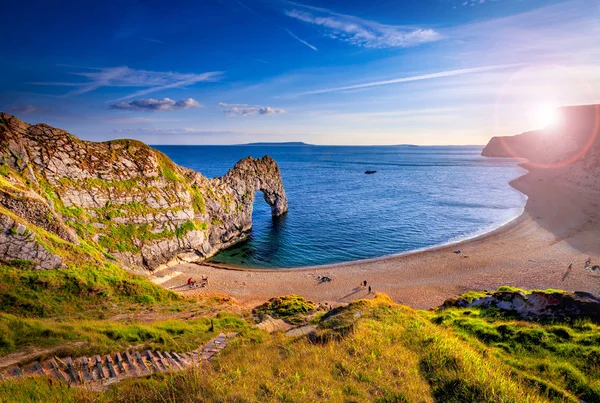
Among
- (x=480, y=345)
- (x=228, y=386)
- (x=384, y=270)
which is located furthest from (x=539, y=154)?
(x=228, y=386)

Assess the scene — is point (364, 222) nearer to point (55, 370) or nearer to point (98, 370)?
point (98, 370)

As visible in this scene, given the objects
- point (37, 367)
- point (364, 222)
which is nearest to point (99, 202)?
point (37, 367)

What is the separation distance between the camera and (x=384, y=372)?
788cm

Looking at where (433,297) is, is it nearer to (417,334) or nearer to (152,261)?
(417,334)

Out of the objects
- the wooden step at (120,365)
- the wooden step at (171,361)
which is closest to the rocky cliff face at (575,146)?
the wooden step at (171,361)

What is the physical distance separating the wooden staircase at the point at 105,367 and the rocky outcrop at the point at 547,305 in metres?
17.5

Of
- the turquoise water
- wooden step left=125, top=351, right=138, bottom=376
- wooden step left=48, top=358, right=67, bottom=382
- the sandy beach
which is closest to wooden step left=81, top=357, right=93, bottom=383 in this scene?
wooden step left=48, top=358, right=67, bottom=382

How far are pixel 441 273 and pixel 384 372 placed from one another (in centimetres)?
3502

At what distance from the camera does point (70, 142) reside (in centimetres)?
3334

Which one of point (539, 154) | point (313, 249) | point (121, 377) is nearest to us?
point (121, 377)

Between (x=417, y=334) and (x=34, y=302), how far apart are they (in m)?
22.5

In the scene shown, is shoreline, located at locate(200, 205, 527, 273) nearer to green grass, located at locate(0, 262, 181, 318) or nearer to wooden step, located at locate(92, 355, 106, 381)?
green grass, located at locate(0, 262, 181, 318)

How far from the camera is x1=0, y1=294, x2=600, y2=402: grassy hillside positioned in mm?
6492

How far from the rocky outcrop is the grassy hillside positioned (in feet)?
6.12
